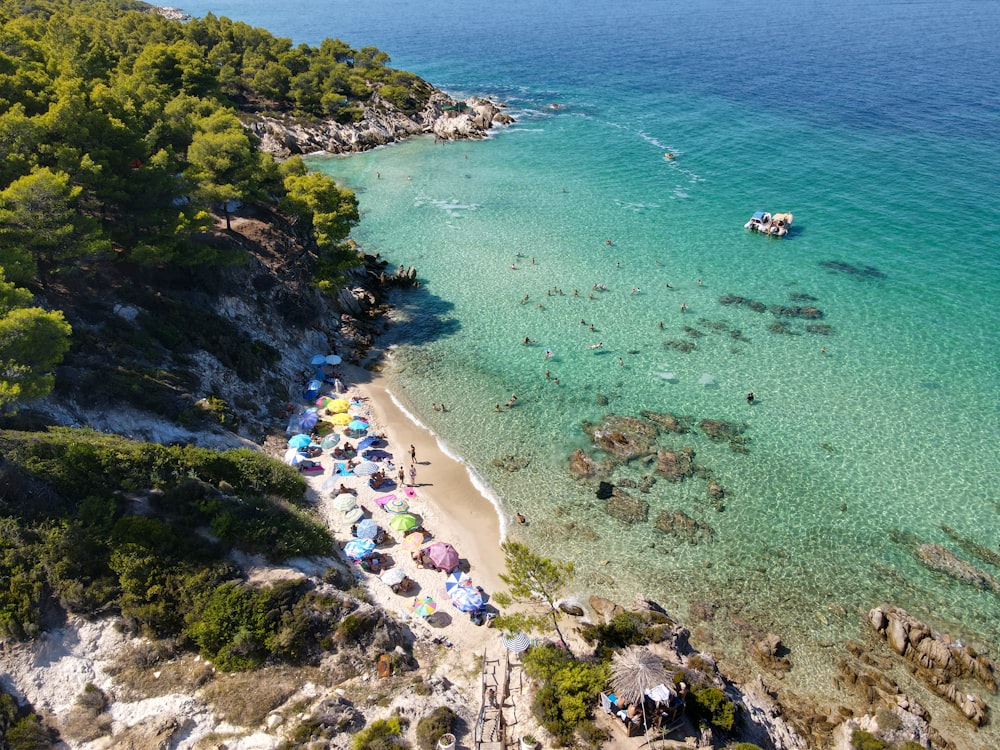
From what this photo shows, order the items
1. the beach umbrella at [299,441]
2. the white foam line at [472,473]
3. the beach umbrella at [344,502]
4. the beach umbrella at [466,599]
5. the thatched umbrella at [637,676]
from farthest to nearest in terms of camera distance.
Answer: the beach umbrella at [299,441] < the white foam line at [472,473] < the beach umbrella at [344,502] < the beach umbrella at [466,599] < the thatched umbrella at [637,676]

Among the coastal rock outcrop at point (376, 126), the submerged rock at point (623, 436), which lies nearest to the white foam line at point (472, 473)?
the submerged rock at point (623, 436)

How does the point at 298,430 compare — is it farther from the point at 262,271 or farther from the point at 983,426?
the point at 983,426

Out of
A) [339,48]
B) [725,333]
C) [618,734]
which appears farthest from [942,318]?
[339,48]

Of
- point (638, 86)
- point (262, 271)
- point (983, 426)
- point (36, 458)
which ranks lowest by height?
point (983, 426)

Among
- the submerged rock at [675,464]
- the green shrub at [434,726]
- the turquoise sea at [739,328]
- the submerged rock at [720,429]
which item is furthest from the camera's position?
the submerged rock at [720,429]

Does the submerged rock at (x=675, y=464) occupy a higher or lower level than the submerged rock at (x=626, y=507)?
higher

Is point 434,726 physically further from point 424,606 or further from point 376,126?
point 376,126

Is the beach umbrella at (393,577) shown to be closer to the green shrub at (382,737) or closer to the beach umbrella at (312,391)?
the green shrub at (382,737)
